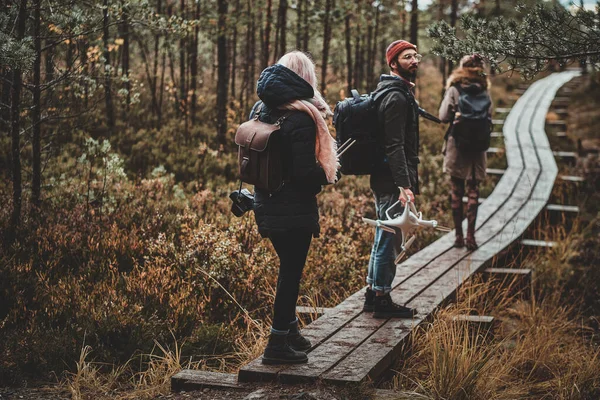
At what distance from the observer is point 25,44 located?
20.3 feet

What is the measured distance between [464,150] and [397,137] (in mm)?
3407

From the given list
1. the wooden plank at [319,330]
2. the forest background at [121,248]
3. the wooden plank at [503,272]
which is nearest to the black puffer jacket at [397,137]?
the forest background at [121,248]

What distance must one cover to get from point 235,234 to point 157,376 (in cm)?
346

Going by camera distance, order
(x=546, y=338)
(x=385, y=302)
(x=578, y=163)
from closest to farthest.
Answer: (x=385, y=302) → (x=546, y=338) → (x=578, y=163)

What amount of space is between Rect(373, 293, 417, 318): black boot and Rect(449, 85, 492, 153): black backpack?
10.9 ft

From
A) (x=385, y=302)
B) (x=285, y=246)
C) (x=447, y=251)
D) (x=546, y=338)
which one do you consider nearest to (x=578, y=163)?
(x=447, y=251)

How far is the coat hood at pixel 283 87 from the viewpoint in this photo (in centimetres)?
460

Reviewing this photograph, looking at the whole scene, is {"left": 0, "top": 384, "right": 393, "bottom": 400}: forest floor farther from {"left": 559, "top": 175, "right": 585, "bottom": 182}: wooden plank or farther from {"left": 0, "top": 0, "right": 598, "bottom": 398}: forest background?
{"left": 559, "top": 175, "right": 585, "bottom": 182}: wooden plank

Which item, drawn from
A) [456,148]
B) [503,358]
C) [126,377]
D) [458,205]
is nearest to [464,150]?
[456,148]

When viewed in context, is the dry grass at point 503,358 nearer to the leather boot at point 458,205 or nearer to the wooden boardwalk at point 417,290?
the wooden boardwalk at point 417,290

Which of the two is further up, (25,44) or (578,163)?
(25,44)

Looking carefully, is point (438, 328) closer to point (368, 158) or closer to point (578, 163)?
point (368, 158)

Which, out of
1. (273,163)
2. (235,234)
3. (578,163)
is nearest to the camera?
(273,163)

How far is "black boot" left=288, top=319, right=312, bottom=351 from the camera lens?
519 cm
